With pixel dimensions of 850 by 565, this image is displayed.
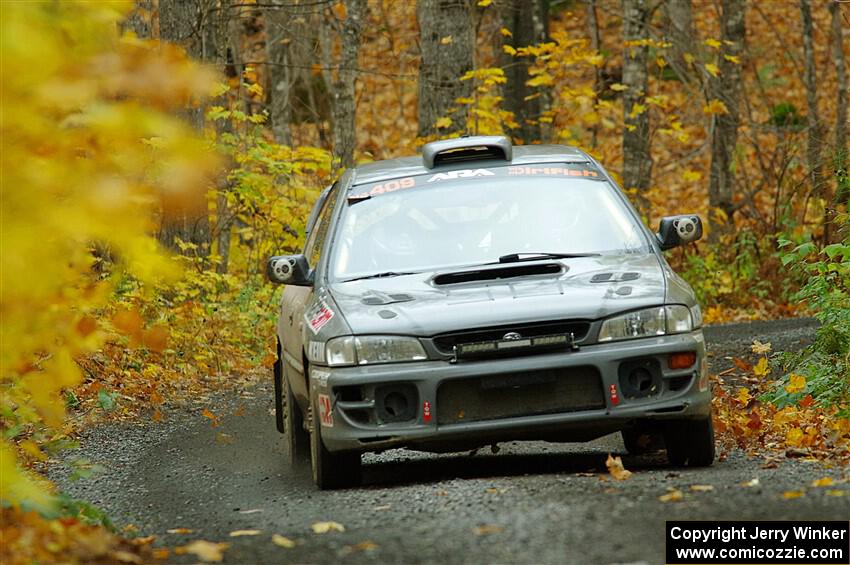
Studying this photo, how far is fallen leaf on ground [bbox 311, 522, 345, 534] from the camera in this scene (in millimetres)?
5945

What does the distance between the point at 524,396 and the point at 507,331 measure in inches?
13.6

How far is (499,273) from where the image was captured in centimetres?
770

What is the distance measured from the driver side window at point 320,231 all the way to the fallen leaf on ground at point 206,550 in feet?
9.95

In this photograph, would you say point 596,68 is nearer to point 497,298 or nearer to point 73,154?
point 497,298

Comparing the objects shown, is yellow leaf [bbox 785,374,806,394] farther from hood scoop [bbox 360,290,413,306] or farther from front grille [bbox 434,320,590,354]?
hood scoop [bbox 360,290,413,306]

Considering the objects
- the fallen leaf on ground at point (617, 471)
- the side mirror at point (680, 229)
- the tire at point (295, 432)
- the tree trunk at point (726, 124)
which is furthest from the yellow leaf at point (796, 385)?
the tree trunk at point (726, 124)

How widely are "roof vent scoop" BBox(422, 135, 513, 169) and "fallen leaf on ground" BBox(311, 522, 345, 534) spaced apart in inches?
133

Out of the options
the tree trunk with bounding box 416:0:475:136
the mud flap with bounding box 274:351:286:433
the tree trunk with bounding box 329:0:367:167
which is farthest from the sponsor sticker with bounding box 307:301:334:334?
the tree trunk with bounding box 329:0:367:167

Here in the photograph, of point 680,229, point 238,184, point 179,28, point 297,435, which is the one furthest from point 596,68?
point 680,229

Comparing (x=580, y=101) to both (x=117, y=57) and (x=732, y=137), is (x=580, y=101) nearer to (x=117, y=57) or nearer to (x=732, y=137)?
(x=732, y=137)

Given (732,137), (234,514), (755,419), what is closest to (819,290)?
(755,419)

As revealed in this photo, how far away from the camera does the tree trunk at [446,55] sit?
18359 millimetres

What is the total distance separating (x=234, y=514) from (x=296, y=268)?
178 centimetres

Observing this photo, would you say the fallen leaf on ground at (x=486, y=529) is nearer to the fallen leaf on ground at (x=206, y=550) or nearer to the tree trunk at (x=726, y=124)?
the fallen leaf on ground at (x=206, y=550)
